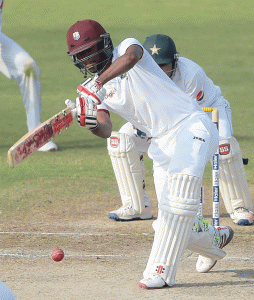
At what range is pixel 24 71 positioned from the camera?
10.2 metres

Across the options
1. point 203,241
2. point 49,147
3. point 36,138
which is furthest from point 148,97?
point 49,147

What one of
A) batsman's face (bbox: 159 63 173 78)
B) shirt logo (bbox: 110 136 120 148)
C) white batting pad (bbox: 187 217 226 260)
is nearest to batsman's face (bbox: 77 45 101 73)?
white batting pad (bbox: 187 217 226 260)

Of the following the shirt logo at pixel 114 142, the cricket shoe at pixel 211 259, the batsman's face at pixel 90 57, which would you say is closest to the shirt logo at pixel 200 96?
the shirt logo at pixel 114 142

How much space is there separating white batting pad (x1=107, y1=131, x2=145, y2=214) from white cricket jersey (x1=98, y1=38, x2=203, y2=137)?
6.07ft

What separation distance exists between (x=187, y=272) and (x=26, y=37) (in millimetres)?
16245

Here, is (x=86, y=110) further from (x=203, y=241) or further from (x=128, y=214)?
(x=128, y=214)

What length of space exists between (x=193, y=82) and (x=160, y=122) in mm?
1792

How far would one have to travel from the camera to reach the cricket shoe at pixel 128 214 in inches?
285

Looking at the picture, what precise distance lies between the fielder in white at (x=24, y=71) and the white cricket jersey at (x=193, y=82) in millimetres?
3601

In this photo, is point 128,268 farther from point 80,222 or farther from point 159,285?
point 80,222

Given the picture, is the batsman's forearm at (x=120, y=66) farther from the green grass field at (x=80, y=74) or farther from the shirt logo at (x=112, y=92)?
the green grass field at (x=80, y=74)

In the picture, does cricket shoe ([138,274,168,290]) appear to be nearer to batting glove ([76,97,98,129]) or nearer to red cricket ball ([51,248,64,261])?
red cricket ball ([51,248,64,261])

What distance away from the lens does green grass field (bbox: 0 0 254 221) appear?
8641mm

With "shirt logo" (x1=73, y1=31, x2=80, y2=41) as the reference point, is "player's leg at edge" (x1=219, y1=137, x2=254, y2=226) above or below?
below
